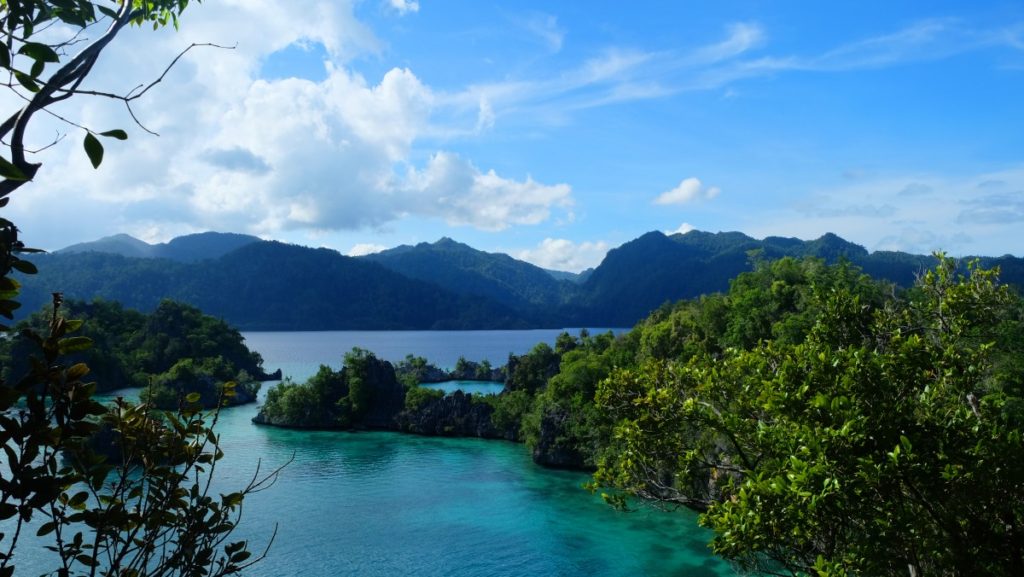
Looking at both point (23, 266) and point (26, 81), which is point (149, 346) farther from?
point (26, 81)

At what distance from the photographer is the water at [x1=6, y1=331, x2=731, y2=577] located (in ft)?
72.8

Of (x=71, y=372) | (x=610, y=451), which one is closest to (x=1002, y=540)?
(x=71, y=372)

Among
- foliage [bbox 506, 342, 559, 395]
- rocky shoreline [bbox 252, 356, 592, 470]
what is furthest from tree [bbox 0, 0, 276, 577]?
foliage [bbox 506, 342, 559, 395]

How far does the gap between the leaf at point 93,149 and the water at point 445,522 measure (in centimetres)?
2171

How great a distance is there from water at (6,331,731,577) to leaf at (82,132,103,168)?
2171cm

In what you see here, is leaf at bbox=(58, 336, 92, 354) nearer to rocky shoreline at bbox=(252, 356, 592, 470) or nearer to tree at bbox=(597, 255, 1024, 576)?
tree at bbox=(597, 255, 1024, 576)

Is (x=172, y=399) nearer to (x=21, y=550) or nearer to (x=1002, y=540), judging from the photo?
(x=21, y=550)

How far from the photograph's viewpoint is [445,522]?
27266 millimetres

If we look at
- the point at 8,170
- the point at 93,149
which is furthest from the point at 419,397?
the point at 8,170

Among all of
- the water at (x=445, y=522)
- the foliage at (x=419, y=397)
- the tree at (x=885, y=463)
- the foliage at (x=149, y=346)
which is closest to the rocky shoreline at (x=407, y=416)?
the foliage at (x=419, y=397)

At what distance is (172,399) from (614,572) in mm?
48943

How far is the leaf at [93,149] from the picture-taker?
2219mm

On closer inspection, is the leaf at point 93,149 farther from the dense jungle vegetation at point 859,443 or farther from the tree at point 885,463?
the dense jungle vegetation at point 859,443

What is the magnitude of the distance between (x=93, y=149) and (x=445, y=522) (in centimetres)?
2734
